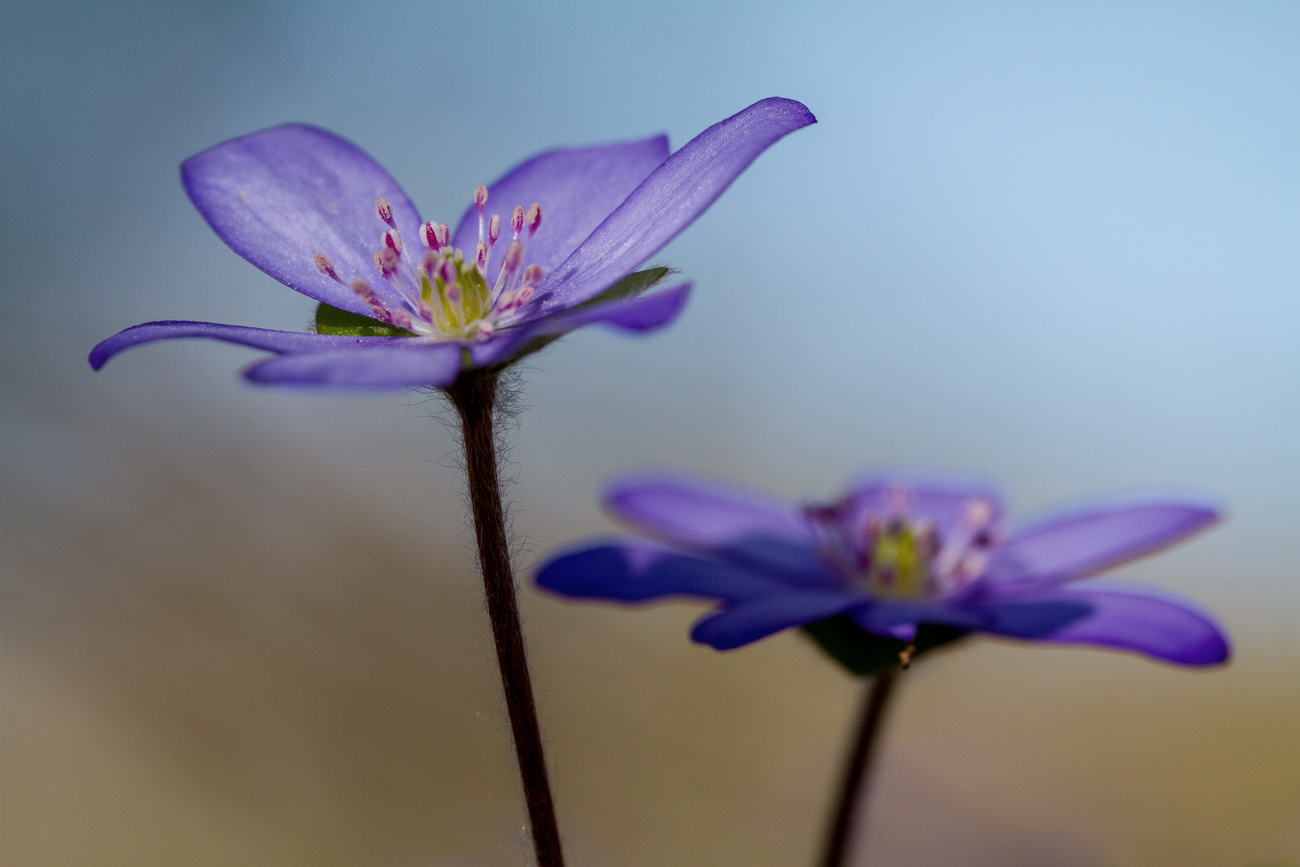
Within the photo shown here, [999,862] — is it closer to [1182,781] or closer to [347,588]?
[1182,781]

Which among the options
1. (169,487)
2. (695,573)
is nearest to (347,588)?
(169,487)

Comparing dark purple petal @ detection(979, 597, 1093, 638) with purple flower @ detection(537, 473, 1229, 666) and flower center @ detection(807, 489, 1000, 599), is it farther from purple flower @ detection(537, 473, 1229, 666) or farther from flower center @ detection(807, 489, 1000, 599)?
flower center @ detection(807, 489, 1000, 599)

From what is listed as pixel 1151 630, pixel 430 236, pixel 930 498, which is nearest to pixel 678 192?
pixel 430 236

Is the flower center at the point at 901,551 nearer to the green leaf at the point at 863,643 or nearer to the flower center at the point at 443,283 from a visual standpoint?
the green leaf at the point at 863,643

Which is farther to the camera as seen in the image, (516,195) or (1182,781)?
(1182,781)

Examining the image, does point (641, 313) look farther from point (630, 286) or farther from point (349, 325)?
point (349, 325)

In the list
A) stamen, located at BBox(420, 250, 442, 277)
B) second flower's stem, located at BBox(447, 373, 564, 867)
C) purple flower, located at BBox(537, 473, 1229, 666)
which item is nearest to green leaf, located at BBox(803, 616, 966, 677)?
purple flower, located at BBox(537, 473, 1229, 666)
